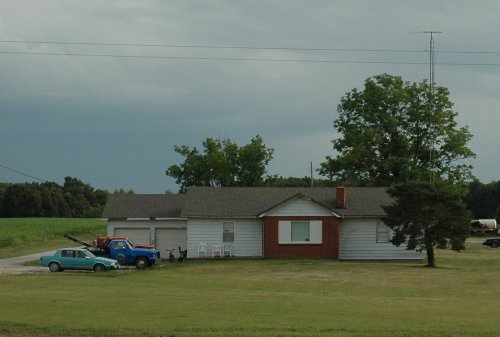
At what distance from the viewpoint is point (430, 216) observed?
48.1 meters

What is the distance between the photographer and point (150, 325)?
18859mm

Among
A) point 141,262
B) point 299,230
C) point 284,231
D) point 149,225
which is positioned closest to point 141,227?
point 149,225

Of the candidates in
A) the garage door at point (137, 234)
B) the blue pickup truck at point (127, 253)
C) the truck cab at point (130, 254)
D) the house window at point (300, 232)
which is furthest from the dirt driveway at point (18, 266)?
the house window at point (300, 232)

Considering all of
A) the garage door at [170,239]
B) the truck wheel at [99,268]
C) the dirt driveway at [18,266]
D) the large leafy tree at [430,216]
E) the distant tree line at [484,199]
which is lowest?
the dirt driveway at [18,266]

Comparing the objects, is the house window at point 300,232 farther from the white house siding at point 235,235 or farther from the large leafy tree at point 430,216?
the large leafy tree at point 430,216

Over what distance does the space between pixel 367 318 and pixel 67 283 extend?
55.0 ft

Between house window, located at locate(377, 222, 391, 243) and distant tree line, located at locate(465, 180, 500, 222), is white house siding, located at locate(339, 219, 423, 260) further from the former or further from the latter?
distant tree line, located at locate(465, 180, 500, 222)

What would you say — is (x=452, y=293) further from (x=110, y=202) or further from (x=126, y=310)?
(x=110, y=202)

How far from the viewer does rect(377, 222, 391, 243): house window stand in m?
55.2

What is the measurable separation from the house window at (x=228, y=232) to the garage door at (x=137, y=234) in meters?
4.99

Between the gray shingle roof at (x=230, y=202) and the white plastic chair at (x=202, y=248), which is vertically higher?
the gray shingle roof at (x=230, y=202)

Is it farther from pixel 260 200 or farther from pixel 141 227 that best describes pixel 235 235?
pixel 141 227

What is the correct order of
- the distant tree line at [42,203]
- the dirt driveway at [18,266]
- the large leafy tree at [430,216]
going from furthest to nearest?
the distant tree line at [42,203] → the large leafy tree at [430,216] → the dirt driveway at [18,266]

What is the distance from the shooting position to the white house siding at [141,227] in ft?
185
